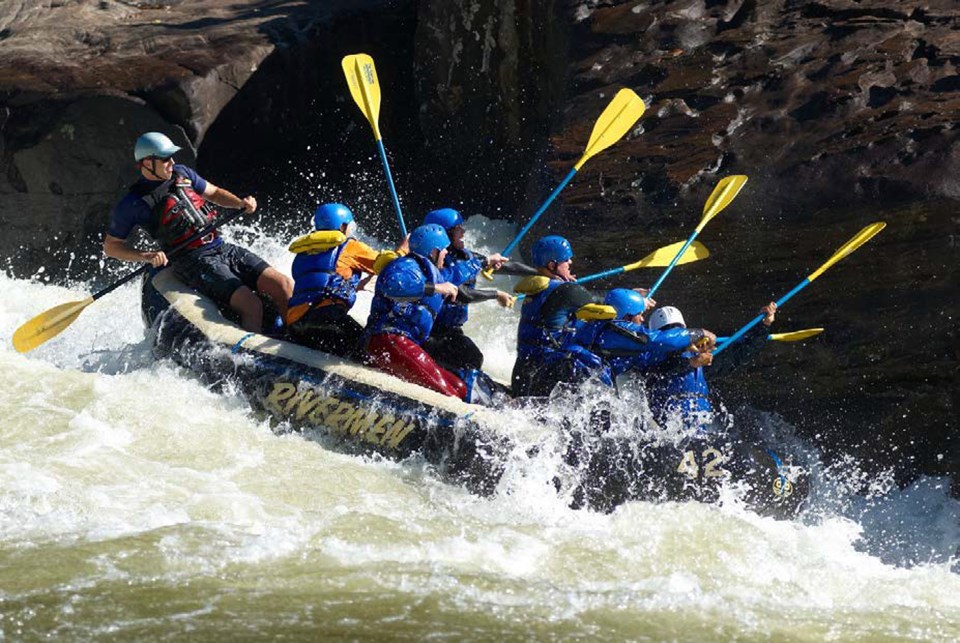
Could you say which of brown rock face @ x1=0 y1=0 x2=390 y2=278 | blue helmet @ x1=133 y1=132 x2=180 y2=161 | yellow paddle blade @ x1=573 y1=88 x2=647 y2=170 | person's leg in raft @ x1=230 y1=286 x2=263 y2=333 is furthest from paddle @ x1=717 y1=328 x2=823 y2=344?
brown rock face @ x1=0 y1=0 x2=390 y2=278

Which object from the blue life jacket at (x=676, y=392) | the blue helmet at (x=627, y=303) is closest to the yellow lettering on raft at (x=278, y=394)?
the blue helmet at (x=627, y=303)

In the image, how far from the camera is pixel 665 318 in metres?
6.36

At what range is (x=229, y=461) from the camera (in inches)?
239

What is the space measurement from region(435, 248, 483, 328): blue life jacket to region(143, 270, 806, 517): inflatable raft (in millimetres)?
548

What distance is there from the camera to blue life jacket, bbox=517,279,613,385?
20.5ft

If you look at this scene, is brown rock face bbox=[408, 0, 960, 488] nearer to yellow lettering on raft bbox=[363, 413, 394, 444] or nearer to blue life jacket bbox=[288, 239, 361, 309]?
blue life jacket bbox=[288, 239, 361, 309]

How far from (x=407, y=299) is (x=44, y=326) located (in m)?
2.56

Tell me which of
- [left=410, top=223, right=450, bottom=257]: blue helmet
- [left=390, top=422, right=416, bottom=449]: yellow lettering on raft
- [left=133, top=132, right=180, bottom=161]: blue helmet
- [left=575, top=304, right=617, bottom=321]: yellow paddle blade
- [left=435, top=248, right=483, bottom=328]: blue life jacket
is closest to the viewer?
[left=575, top=304, right=617, bottom=321]: yellow paddle blade

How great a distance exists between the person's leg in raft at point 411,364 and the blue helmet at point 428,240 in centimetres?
46

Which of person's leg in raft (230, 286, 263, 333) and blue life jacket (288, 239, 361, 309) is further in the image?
person's leg in raft (230, 286, 263, 333)

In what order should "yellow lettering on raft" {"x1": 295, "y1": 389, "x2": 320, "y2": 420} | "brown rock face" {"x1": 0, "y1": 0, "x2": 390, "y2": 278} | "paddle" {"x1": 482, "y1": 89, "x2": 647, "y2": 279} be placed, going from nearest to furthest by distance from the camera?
1. "yellow lettering on raft" {"x1": 295, "y1": 389, "x2": 320, "y2": 420}
2. "paddle" {"x1": 482, "y1": 89, "x2": 647, "y2": 279}
3. "brown rock face" {"x1": 0, "y1": 0, "x2": 390, "y2": 278}

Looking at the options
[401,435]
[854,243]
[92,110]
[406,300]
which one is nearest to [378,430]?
[401,435]

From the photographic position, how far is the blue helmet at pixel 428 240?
654cm

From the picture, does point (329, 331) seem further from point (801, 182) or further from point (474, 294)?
point (801, 182)
